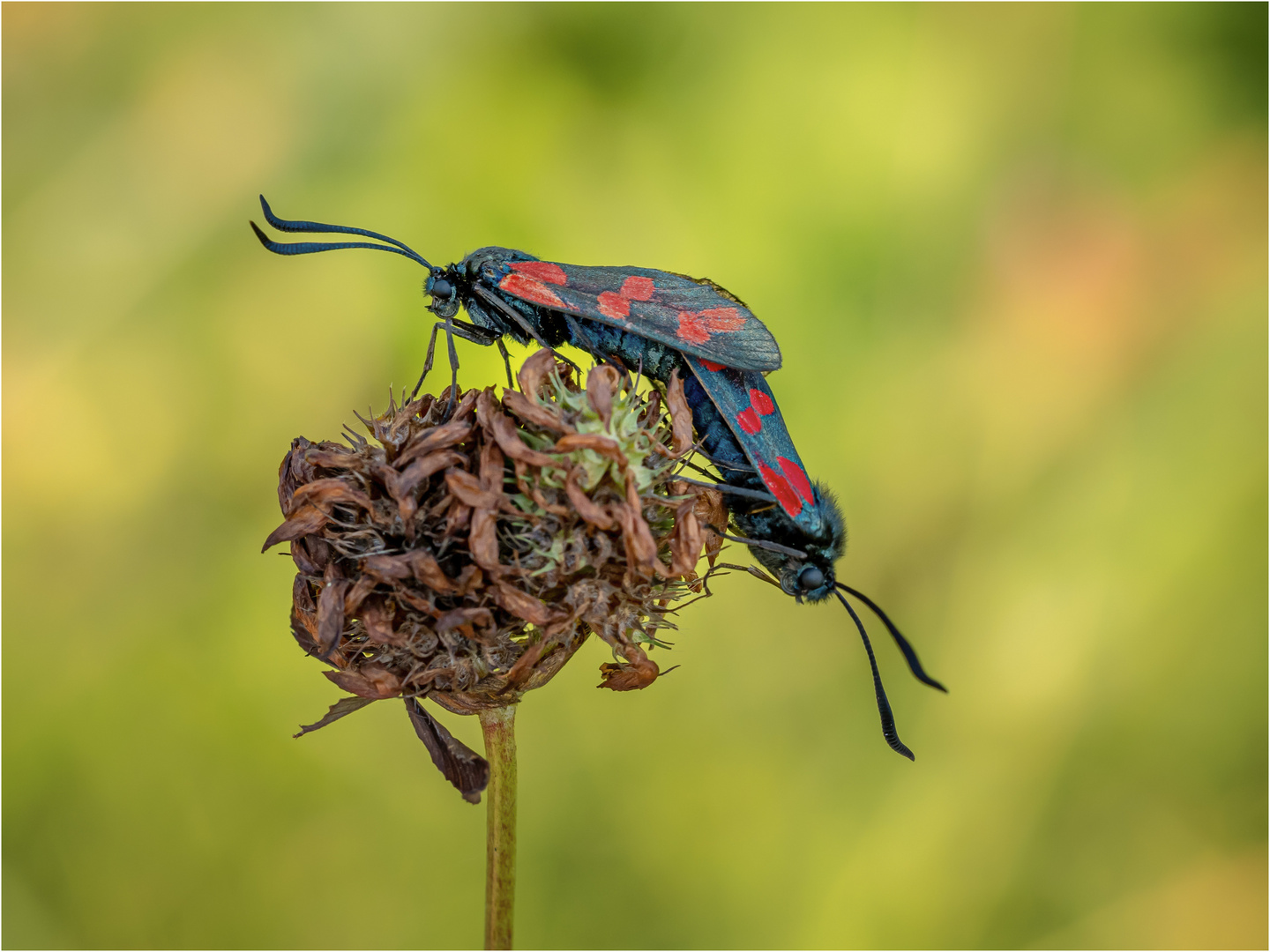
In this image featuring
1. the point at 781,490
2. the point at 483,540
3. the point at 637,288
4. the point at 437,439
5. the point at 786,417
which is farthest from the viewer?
the point at 786,417

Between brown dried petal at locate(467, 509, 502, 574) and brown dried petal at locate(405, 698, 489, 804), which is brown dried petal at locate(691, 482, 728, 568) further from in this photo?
brown dried petal at locate(405, 698, 489, 804)

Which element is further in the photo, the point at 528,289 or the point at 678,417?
the point at 528,289

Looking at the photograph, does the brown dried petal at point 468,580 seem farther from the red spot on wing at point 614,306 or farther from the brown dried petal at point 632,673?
the red spot on wing at point 614,306

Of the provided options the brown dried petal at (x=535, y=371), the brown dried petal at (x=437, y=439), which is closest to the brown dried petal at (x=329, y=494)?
the brown dried petal at (x=437, y=439)

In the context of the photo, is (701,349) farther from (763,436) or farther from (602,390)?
(602,390)

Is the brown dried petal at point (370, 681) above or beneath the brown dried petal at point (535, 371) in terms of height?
beneath

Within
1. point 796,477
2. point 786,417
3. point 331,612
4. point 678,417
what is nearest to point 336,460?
point 331,612
